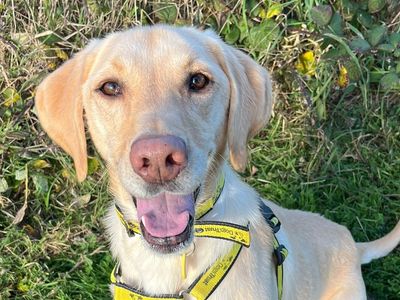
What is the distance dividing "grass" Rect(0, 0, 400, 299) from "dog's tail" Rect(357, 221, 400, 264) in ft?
1.29

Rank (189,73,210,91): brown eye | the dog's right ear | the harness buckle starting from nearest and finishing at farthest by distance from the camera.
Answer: (189,73,210,91): brown eye
the dog's right ear
the harness buckle

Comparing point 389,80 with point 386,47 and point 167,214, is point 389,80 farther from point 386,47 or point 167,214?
point 167,214

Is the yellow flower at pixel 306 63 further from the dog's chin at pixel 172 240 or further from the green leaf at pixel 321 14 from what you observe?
the dog's chin at pixel 172 240

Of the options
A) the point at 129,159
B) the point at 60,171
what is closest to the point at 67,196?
the point at 60,171

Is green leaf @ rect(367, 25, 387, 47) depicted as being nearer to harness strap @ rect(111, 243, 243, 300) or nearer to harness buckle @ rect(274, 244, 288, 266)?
harness buckle @ rect(274, 244, 288, 266)

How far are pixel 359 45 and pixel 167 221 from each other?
215 centimetres

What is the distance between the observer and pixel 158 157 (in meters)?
2.06

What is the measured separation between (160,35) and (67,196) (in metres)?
2.00

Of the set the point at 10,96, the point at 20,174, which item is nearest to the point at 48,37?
the point at 10,96

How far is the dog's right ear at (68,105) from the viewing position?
257cm

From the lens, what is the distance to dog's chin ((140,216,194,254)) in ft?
7.72

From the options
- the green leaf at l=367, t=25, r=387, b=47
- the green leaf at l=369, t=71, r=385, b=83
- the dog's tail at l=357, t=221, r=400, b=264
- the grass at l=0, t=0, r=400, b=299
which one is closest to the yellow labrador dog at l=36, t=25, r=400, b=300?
the dog's tail at l=357, t=221, r=400, b=264

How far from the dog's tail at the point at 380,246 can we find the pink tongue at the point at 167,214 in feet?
5.01

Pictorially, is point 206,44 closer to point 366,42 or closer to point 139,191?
point 139,191
